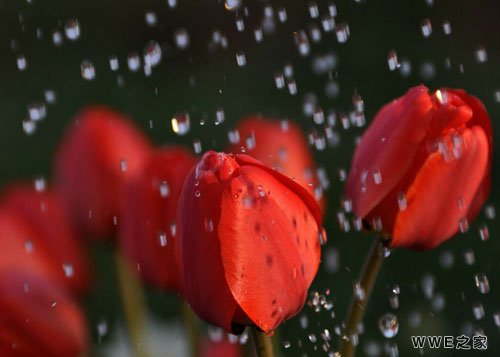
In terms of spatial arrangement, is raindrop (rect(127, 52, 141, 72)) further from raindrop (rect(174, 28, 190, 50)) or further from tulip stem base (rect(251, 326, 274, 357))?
tulip stem base (rect(251, 326, 274, 357))

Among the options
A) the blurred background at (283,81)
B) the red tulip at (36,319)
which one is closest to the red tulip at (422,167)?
the red tulip at (36,319)

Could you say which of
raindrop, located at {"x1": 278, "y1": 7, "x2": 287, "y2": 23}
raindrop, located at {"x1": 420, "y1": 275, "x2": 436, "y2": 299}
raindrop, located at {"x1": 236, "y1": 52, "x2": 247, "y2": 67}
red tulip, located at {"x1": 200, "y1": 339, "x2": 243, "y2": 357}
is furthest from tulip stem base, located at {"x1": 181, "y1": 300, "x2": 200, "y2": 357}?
raindrop, located at {"x1": 278, "y1": 7, "x2": 287, "y2": 23}

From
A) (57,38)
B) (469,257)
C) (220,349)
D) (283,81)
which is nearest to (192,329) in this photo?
(220,349)

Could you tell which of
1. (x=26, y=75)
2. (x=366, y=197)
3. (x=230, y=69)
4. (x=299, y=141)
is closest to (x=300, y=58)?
(x=230, y=69)

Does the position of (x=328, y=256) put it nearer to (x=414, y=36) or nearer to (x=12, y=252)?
(x=414, y=36)

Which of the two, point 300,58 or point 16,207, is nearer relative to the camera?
point 16,207

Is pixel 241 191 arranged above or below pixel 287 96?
above
